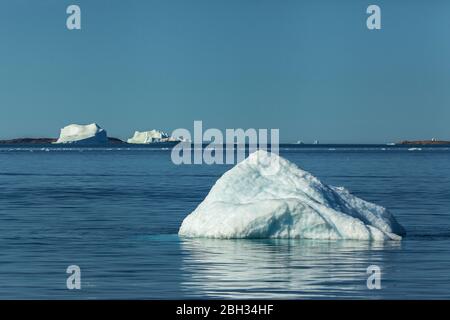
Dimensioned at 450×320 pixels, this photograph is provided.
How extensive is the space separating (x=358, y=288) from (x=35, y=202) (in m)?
33.8

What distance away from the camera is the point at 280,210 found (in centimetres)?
3000

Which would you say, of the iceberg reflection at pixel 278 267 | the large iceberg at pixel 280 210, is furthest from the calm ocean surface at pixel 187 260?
the large iceberg at pixel 280 210

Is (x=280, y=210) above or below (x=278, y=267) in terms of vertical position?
above

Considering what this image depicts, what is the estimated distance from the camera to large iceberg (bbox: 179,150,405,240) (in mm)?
30328

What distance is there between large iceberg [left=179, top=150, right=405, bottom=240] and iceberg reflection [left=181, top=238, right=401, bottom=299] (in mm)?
382

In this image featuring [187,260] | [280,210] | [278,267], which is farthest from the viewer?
[280,210]

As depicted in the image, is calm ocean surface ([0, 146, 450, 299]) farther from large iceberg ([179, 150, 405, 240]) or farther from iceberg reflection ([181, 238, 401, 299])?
large iceberg ([179, 150, 405, 240])

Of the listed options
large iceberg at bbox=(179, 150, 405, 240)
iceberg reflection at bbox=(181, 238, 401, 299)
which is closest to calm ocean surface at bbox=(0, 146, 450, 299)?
iceberg reflection at bbox=(181, 238, 401, 299)

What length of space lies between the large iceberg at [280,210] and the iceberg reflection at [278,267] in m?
0.38

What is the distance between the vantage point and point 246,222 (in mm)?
30531

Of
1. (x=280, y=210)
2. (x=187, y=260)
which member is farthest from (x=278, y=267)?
(x=280, y=210)

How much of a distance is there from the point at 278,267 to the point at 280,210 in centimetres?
471

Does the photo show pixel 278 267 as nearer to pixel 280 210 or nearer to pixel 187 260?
pixel 187 260

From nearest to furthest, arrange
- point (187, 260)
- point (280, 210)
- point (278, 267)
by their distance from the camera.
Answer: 1. point (278, 267)
2. point (187, 260)
3. point (280, 210)
